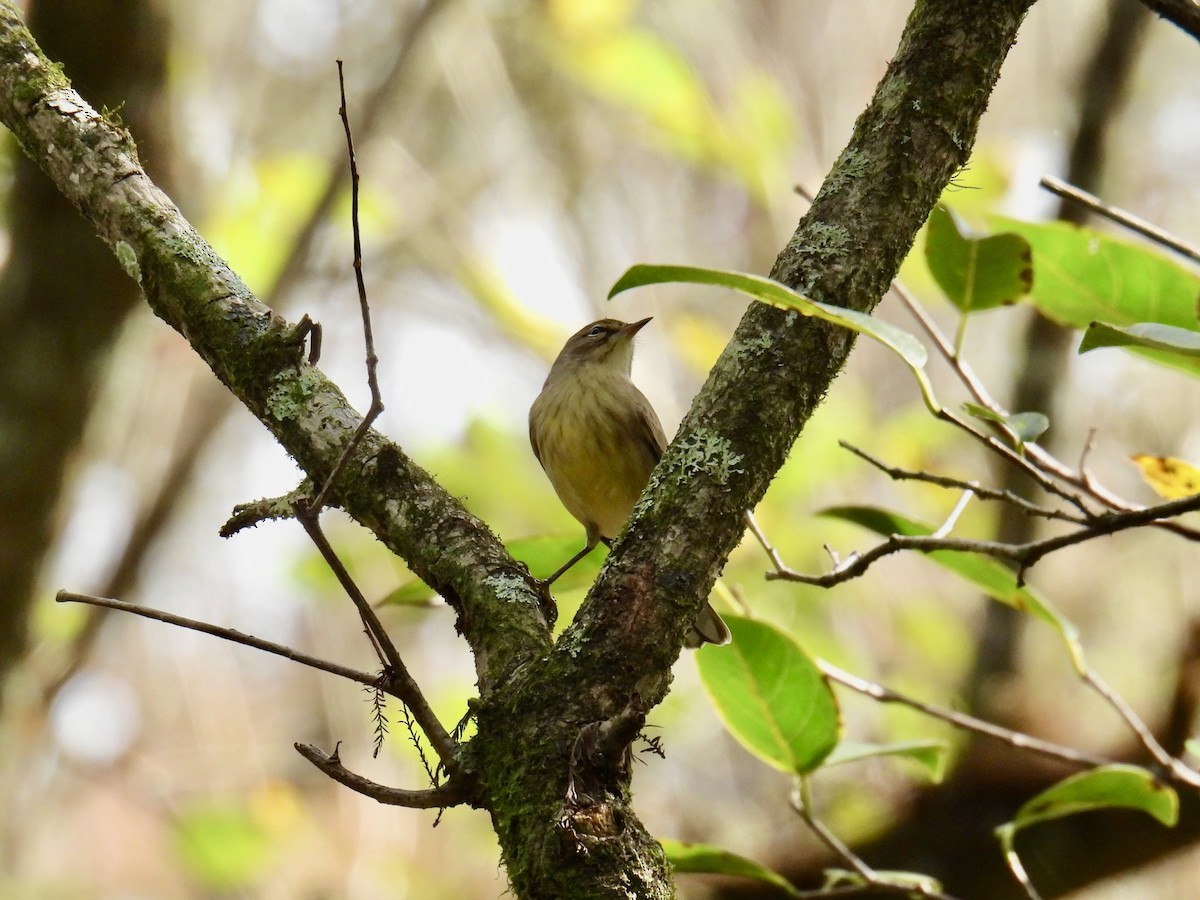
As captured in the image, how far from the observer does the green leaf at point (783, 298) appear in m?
1.31

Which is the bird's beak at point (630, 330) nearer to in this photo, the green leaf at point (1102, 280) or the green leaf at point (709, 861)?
the green leaf at point (1102, 280)

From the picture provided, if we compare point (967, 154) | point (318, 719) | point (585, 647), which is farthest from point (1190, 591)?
point (318, 719)

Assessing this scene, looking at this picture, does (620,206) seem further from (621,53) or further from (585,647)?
(585,647)

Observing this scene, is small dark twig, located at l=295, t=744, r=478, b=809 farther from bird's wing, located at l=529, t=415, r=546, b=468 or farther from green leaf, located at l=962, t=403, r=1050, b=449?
bird's wing, located at l=529, t=415, r=546, b=468

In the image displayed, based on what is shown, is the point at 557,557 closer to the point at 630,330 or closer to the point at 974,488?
the point at 974,488

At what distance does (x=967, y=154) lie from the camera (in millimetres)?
1537

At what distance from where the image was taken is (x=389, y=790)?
1288mm

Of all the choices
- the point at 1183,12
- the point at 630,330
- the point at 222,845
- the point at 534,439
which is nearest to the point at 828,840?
the point at 1183,12

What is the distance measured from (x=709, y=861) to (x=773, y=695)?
14.2 inches

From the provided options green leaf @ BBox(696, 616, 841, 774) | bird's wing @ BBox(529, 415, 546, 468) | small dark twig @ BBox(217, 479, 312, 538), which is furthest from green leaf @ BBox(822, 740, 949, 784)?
bird's wing @ BBox(529, 415, 546, 468)

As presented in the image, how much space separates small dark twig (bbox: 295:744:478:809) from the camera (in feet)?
4.26

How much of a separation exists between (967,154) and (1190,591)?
4.23m

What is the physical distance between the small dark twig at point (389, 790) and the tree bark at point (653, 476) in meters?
0.03

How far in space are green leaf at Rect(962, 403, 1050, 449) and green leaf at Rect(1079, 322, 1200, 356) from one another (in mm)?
163
